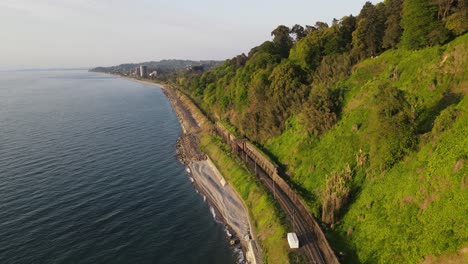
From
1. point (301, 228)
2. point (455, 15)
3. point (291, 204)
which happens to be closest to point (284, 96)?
point (291, 204)

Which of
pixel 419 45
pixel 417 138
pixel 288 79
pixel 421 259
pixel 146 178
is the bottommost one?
pixel 146 178

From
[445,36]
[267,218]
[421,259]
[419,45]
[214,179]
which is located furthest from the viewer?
[214,179]

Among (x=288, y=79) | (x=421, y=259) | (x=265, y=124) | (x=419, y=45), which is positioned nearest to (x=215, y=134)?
(x=265, y=124)

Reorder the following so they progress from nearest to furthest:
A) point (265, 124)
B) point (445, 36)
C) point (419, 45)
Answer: point (445, 36) < point (419, 45) < point (265, 124)

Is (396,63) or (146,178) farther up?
(396,63)

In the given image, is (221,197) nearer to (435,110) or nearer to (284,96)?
(284,96)

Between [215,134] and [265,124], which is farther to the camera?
A: [215,134]

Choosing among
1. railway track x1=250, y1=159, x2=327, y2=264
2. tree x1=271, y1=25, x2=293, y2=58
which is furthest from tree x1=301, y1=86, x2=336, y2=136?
tree x1=271, y1=25, x2=293, y2=58

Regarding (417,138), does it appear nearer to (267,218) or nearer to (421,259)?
(421,259)
